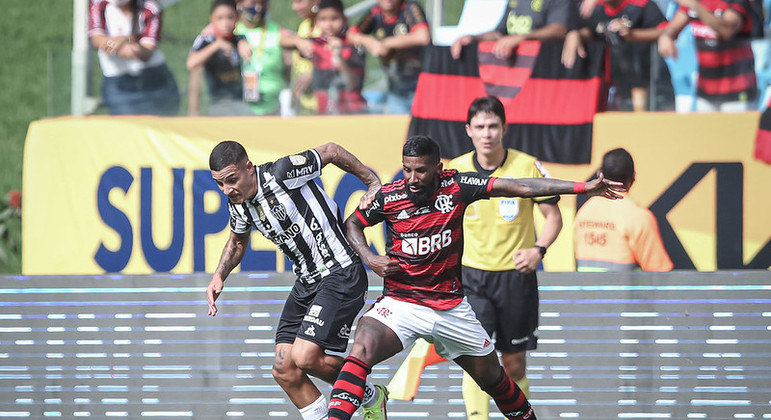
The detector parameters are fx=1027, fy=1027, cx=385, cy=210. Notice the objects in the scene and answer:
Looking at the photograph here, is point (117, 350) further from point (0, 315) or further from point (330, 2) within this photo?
point (330, 2)

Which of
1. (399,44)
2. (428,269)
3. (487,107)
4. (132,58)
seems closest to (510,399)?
(428,269)

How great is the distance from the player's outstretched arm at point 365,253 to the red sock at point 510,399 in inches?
38.6

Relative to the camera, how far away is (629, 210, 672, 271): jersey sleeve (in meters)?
7.46

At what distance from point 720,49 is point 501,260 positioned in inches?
119

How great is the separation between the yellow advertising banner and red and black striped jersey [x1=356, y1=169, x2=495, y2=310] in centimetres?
276

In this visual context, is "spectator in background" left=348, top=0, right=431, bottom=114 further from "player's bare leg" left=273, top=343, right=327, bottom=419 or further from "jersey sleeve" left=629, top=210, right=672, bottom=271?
"player's bare leg" left=273, top=343, right=327, bottom=419

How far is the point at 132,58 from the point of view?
32.1ft

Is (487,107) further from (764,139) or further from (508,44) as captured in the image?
(764,139)

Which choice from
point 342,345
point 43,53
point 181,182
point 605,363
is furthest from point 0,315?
point 43,53

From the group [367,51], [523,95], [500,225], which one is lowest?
[500,225]

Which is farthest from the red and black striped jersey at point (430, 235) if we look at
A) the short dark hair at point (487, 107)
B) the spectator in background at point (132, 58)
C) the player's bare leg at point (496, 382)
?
the spectator in background at point (132, 58)

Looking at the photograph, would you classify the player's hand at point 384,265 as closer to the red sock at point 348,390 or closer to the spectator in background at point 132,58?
the red sock at point 348,390

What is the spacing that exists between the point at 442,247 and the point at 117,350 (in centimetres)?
306

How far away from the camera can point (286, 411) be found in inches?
303
